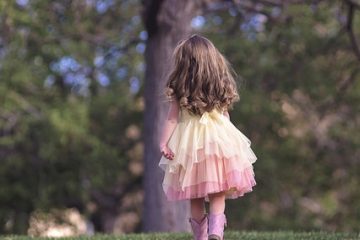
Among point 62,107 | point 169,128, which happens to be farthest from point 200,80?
point 62,107

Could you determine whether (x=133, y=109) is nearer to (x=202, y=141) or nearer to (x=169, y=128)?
(x=169, y=128)

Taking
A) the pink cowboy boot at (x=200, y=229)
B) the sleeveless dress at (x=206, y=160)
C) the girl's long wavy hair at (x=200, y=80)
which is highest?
the girl's long wavy hair at (x=200, y=80)

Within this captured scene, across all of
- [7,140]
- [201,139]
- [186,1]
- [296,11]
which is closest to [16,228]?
[7,140]

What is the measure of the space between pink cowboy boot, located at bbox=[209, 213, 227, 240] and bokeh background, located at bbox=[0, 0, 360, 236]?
9.21 metres

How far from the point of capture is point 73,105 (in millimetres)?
18188

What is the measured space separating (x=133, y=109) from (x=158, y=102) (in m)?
8.40

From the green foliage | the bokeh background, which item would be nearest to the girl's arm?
the bokeh background

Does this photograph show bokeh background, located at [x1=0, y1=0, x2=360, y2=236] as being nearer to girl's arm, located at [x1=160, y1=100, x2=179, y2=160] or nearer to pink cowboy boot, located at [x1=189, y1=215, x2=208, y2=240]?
girl's arm, located at [x1=160, y1=100, x2=179, y2=160]

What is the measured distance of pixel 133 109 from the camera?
20.6 meters

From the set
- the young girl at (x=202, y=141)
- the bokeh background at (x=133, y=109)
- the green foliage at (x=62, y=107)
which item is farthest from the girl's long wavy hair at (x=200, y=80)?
the green foliage at (x=62, y=107)

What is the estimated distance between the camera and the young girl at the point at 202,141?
19.2 feet

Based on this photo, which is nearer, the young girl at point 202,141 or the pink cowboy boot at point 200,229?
the young girl at point 202,141

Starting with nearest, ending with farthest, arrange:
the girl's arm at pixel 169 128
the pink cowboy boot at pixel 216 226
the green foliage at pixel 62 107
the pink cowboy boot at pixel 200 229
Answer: the pink cowboy boot at pixel 216 226 < the girl's arm at pixel 169 128 < the pink cowboy boot at pixel 200 229 < the green foliage at pixel 62 107

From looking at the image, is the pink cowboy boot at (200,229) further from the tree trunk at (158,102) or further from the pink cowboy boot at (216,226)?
the tree trunk at (158,102)
